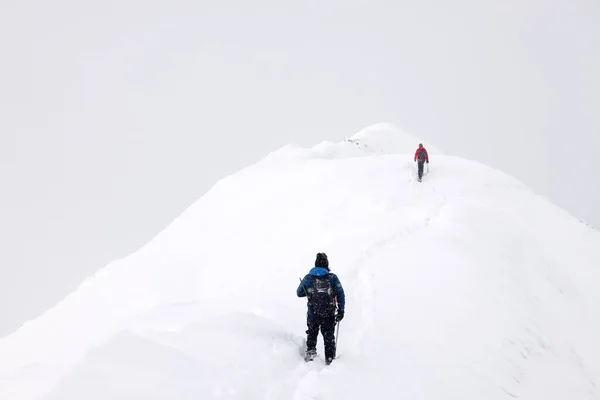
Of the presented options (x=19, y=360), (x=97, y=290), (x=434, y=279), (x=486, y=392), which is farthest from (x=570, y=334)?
(x=97, y=290)

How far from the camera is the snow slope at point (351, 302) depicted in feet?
26.1

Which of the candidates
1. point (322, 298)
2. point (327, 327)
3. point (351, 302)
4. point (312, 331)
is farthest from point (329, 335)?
point (351, 302)

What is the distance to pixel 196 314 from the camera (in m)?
10.4

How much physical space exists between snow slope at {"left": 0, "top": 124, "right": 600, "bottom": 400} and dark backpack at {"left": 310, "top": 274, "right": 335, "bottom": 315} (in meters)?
1.19

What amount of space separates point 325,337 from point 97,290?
1839cm

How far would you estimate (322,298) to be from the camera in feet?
31.1

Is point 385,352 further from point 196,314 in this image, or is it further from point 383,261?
point 383,261

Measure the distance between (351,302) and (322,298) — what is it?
14.1 ft

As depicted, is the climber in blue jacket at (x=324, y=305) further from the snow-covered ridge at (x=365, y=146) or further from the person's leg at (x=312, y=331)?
the snow-covered ridge at (x=365, y=146)

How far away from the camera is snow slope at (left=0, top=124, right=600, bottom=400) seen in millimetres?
7953

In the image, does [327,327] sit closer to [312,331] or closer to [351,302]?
[312,331]

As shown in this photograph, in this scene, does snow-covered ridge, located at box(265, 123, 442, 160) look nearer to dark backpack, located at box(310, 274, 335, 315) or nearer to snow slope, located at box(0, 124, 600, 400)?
snow slope, located at box(0, 124, 600, 400)

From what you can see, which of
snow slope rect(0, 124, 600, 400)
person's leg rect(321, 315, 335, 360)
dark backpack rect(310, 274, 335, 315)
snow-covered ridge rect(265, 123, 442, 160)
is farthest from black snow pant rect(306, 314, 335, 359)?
snow-covered ridge rect(265, 123, 442, 160)

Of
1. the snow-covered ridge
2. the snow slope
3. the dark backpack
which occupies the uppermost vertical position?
the snow-covered ridge
